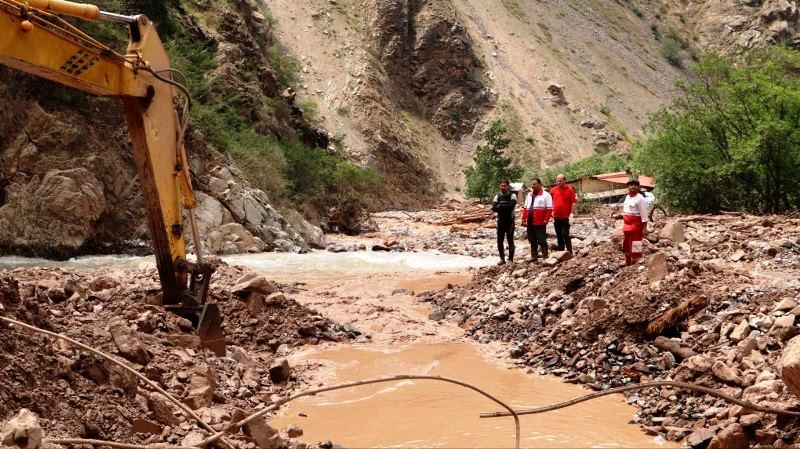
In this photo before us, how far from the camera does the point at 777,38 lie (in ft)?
231

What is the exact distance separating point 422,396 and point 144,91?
387 cm

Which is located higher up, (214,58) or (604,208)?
(214,58)

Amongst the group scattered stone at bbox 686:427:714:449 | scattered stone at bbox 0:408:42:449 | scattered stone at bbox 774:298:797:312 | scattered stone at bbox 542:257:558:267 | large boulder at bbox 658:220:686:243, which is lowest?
scattered stone at bbox 686:427:714:449

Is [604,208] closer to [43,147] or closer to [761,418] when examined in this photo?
[43,147]

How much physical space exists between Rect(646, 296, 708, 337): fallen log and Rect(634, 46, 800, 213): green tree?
501 inches

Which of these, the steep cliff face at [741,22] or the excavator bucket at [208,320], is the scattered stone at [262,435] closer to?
the excavator bucket at [208,320]

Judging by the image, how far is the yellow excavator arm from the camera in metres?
5.44

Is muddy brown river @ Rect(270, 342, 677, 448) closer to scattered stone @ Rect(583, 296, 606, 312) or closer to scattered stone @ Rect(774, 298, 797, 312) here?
scattered stone @ Rect(583, 296, 606, 312)

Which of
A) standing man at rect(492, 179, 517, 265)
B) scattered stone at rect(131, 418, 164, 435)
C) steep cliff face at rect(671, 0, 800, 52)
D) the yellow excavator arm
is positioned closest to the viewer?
scattered stone at rect(131, 418, 164, 435)

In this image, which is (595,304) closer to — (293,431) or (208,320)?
(293,431)

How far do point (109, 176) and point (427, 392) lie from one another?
47.5 ft

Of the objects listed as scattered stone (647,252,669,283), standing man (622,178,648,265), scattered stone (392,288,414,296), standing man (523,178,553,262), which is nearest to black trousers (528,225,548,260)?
standing man (523,178,553,262)

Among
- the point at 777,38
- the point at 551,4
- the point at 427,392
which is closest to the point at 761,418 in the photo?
the point at 427,392

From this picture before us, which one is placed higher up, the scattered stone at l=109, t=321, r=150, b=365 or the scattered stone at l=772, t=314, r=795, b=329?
the scattered stone at l=109, t=321, r=150, b=365
